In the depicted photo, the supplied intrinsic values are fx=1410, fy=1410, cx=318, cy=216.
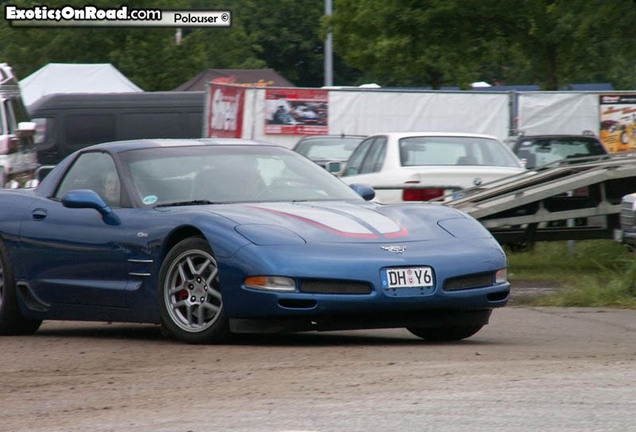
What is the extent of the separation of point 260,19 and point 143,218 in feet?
211

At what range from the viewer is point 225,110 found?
25125mm

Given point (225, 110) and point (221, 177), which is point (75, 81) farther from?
point (221, 177)

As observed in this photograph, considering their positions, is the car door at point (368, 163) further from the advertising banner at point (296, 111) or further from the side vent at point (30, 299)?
the side vent at point (30, 299)

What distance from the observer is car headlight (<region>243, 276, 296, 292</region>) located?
24.4ft

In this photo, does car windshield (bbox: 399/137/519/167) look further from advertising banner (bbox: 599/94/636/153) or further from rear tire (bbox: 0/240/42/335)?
advertising banner (bbox: 599/94/636/153)

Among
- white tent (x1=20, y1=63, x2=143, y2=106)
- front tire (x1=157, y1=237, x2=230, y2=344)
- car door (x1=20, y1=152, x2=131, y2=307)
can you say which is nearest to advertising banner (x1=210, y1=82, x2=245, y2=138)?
white tent (x1=20, y1=63, x2=143, y2=106)

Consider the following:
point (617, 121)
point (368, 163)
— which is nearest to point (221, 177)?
point (368, 163)

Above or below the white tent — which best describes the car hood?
below

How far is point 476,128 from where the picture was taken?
76.2 ft

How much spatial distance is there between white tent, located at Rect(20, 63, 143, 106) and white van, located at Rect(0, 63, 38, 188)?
1401 cm

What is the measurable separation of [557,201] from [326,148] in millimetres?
7362

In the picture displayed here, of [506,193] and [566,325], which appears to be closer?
[566,325]

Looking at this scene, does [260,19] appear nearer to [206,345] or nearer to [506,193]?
[506,193]

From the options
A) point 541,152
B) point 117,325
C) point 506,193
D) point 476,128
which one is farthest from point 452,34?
point 117,325
